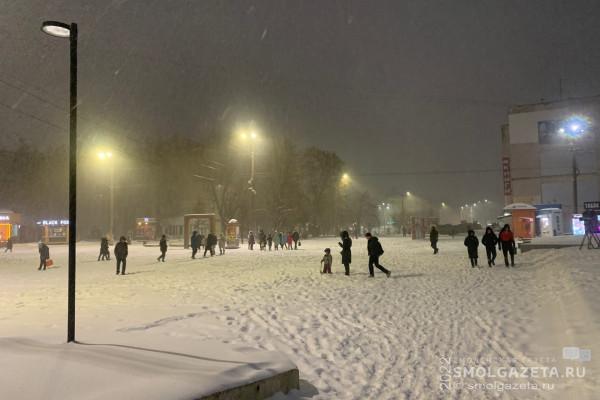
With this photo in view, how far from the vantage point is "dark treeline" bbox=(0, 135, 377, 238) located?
50.9 meters

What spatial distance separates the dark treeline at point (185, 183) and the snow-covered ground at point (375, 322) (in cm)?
3498

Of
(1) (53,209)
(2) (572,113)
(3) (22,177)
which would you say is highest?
(2) (572,113)

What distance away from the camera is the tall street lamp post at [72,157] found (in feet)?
20.3

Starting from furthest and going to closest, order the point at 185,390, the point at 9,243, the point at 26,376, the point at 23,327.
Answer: the point at 9,243 → the point at 23,327 → the point at 26,376 → the point at 185,390

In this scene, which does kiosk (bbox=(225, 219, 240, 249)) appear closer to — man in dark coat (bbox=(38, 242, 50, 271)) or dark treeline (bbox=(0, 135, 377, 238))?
dark treeline (bbox=(0, 135, 377, 238))

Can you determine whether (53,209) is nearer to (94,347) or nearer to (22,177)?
(22,177)

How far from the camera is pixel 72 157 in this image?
6.55 metres

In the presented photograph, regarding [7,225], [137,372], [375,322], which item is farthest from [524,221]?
[7,225]

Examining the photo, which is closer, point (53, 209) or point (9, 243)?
point (9, 243)

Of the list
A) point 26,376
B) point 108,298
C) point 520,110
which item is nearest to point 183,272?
point 108,298

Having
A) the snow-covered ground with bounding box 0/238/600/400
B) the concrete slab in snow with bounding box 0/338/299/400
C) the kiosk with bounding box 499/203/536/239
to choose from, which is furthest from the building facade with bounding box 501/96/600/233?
the concrete slab in snow with bounding box 0/338/299/400

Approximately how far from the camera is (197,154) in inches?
2068

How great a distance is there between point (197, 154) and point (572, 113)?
1749 inches

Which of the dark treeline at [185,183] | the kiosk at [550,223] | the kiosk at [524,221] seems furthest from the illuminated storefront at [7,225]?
the kiosk at [550,223]
